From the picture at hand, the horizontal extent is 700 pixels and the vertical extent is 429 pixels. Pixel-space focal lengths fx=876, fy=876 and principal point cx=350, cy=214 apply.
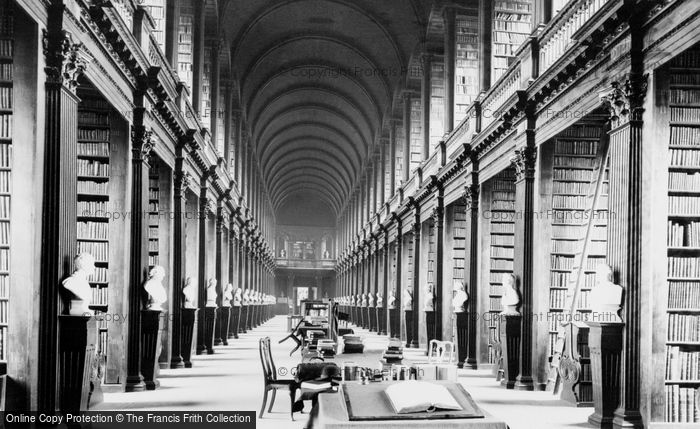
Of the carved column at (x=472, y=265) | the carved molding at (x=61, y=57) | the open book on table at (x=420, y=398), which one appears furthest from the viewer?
the carved column at (x=472, y=265)

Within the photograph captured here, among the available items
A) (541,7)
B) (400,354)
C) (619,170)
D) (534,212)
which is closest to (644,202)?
(619,170)

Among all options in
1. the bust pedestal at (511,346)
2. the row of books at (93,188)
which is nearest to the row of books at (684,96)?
the bust pedestal at (511,346)

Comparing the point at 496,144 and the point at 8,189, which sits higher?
the point at 496,144

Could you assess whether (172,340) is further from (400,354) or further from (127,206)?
(400,354)

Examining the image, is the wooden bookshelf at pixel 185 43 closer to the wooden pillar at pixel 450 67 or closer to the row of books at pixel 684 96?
the wooden pillar at pixel 450 67

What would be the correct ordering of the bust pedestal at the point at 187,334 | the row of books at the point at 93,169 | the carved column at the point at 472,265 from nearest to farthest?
the row of books at the point at 93,169 → the bust pedestal at the point at 187,334 → the carved column at the point at 472,265

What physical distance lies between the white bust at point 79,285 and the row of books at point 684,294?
5302mm

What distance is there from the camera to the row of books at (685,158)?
8156 millimetres

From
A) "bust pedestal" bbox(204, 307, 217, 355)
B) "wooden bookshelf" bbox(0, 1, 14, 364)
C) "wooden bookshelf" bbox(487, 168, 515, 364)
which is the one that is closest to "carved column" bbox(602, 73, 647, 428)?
"wooden bookshelf" bbox(0, 1, 14, 364)

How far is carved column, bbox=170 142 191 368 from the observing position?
46.8 ft

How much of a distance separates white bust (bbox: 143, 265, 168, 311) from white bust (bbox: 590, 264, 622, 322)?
5.58 metres

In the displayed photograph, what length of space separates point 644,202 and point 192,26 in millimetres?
11328

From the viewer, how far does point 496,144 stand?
13.8 m

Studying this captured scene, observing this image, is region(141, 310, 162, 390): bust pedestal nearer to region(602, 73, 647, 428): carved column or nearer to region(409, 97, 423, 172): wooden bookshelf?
region(602, 73, 647, 428): carved column
